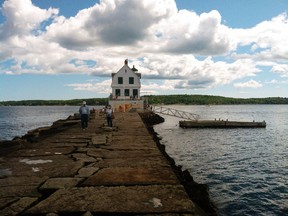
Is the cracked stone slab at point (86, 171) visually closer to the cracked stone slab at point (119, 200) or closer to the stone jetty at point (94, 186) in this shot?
the stone jetty at point (94, 186)

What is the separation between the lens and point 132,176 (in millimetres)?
5910

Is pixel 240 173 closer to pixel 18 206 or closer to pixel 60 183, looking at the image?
pixel 60 183

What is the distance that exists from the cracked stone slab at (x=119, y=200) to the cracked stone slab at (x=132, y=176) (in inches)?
15.7

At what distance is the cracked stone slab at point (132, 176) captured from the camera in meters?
5.50

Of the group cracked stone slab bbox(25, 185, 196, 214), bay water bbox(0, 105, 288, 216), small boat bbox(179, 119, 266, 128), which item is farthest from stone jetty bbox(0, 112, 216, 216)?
small boat bbox(179, 119, 266, 128)

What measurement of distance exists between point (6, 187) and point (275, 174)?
1375 cm

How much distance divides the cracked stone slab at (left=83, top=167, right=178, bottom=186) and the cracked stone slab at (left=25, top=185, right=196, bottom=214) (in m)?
0.40

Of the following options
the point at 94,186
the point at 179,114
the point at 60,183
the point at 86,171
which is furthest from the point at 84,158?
the point at 179,114

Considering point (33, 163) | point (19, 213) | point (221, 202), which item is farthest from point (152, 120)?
point (19, 213)

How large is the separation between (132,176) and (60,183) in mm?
1335

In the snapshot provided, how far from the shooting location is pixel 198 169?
16562 mm

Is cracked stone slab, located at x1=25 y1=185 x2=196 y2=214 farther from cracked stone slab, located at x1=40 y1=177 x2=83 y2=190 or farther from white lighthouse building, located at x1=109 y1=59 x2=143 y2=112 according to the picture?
white lighthouse building, located at x1=109 y1=59 x2=143 y2=112

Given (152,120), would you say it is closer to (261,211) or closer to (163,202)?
(261,211)

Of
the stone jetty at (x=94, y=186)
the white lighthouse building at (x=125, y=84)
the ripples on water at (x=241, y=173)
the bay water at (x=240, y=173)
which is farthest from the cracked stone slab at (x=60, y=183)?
the white lighthouse building at (x=125, y=84)
